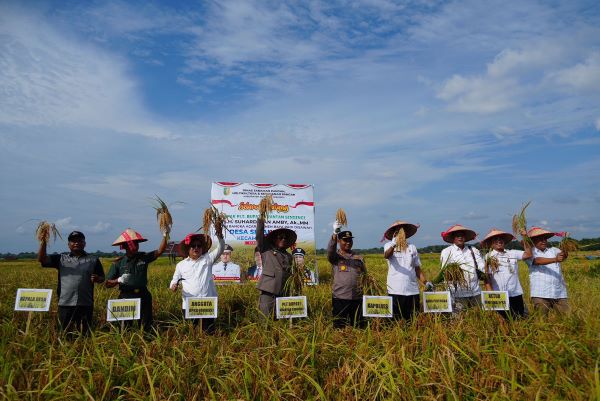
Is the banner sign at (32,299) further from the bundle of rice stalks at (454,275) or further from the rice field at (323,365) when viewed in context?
the bundle of rice stalks at (454,275)

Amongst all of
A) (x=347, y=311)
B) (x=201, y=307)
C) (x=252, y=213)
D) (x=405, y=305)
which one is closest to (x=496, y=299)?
(x=405, y=305)

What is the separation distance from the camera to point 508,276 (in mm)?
5902

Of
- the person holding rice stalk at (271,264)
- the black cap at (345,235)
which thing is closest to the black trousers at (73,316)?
the person holding rice stalk at (271,264)

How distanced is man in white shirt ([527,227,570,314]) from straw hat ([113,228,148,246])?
5.16m

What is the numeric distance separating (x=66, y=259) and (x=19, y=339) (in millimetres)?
1080

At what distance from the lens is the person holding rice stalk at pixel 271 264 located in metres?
5.52

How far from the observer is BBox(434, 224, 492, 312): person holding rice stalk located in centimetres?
563

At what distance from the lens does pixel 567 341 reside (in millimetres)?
3822

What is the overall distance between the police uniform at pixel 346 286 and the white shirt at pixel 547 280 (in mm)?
2380

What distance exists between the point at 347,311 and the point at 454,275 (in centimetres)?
144

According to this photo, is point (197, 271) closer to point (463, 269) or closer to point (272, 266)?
point (272, 266)

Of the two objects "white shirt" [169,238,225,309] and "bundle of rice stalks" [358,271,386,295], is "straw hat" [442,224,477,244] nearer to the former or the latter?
"bundle of rice stalks" [358,271,386,295]

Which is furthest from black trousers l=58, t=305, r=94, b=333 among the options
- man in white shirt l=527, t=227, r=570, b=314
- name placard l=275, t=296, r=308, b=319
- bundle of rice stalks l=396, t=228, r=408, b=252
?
man in white shirt l=527, t=227, r=570, b=314

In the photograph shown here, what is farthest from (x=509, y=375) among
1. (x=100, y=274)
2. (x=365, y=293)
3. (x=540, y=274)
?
(x=100, y=274)
